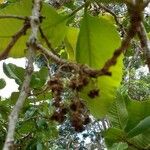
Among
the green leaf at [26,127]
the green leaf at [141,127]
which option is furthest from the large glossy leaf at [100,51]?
the green leaf at [26,127]

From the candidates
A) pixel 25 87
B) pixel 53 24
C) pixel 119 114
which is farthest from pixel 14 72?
pixel 25 87

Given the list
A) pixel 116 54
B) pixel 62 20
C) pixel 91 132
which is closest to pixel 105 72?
pixel 116 54

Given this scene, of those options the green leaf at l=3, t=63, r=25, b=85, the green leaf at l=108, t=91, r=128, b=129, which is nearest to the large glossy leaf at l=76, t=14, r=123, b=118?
the green leaf at l=108, t=91, r=128, b=129

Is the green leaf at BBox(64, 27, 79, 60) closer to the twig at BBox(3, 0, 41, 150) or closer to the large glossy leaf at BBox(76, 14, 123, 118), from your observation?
the large glossy leaf at BBox(76, 14, 123, 118)

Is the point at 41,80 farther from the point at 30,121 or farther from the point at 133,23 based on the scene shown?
the point at 133,23

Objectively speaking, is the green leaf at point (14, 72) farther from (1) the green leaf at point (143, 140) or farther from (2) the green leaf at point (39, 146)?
(1) the green leaf at point (143, 140)

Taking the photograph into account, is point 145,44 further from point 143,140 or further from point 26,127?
point 26,127

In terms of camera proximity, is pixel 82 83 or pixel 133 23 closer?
pixel 133 23
